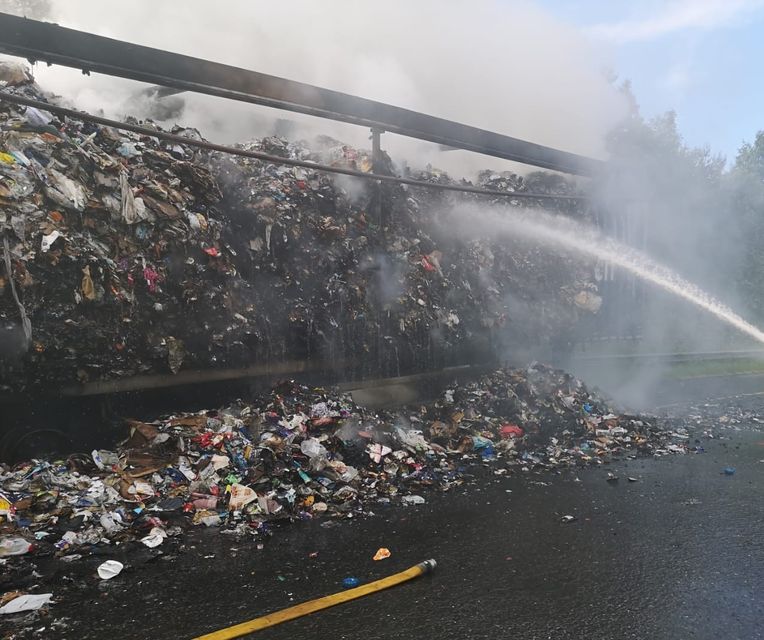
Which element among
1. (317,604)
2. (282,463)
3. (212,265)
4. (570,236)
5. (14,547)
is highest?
(570,236)

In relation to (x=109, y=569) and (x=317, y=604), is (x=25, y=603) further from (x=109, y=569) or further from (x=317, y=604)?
(x=317, y=604)

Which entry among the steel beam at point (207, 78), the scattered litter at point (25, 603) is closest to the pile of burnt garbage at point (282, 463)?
the scattered litter at point (25, 603)

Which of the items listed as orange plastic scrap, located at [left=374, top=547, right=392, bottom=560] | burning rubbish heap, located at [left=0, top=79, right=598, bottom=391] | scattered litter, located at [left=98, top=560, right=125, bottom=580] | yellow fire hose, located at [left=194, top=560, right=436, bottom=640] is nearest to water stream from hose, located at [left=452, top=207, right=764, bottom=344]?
burning rubbish heap, located at [left=0, top=79, right=598, bottom=391]

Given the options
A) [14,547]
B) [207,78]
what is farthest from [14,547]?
[207,78]

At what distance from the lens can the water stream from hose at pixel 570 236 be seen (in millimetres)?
10312

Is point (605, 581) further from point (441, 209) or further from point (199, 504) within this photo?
point (441, 209)

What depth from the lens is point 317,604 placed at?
282 centimetres

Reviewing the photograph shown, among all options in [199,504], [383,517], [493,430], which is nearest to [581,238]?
[493,430]

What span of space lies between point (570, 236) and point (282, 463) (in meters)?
9.59

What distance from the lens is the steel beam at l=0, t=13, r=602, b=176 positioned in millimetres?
5004

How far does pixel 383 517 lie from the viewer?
13.8 ft

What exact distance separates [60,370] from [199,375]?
4.24 feet

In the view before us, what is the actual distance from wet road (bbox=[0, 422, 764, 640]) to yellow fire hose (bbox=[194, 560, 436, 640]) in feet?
0.17

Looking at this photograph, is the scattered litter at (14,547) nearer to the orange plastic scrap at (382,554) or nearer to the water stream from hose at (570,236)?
the orange plastic scrap at (382,554)
